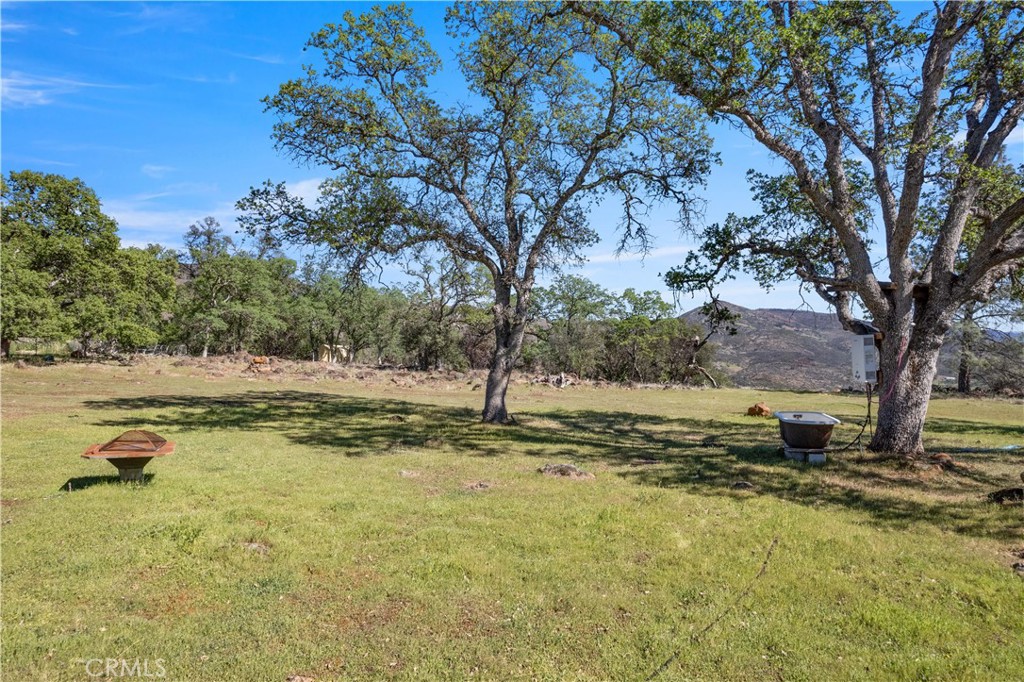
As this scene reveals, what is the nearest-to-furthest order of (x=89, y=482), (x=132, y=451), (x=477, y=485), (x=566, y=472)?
(x=132, y=451) < (x=89, y=482) < (x=477, y=485) < (x=566, y=472)

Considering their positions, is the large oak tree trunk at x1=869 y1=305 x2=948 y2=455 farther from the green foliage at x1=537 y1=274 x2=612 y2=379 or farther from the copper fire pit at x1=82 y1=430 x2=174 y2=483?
the green foliage at x1=537 y1=274 x2=612 y2=379

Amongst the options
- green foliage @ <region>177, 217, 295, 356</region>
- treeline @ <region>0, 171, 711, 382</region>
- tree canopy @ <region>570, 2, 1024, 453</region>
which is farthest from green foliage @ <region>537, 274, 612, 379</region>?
tree canopy @ <region>570, 2, 1024, 453</region>

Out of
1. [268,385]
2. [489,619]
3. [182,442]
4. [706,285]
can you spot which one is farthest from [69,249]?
[489,619]

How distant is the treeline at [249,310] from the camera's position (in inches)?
1233

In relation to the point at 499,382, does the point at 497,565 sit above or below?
below

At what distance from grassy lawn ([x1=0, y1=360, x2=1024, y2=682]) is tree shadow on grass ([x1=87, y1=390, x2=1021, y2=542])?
122 millimetres

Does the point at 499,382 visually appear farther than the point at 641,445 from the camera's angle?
Yes

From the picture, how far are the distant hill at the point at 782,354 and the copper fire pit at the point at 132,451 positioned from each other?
47077 millimetres

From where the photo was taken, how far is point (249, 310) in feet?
141

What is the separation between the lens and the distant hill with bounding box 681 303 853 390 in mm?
55594

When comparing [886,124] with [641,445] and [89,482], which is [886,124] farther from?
[89,482]

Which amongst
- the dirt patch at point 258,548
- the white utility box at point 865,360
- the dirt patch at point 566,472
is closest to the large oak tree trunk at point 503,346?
the dirt patch at point 566,472

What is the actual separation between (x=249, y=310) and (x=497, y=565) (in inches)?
1674

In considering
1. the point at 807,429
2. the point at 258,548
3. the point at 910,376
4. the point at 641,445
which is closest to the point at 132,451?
the point at 258,548
